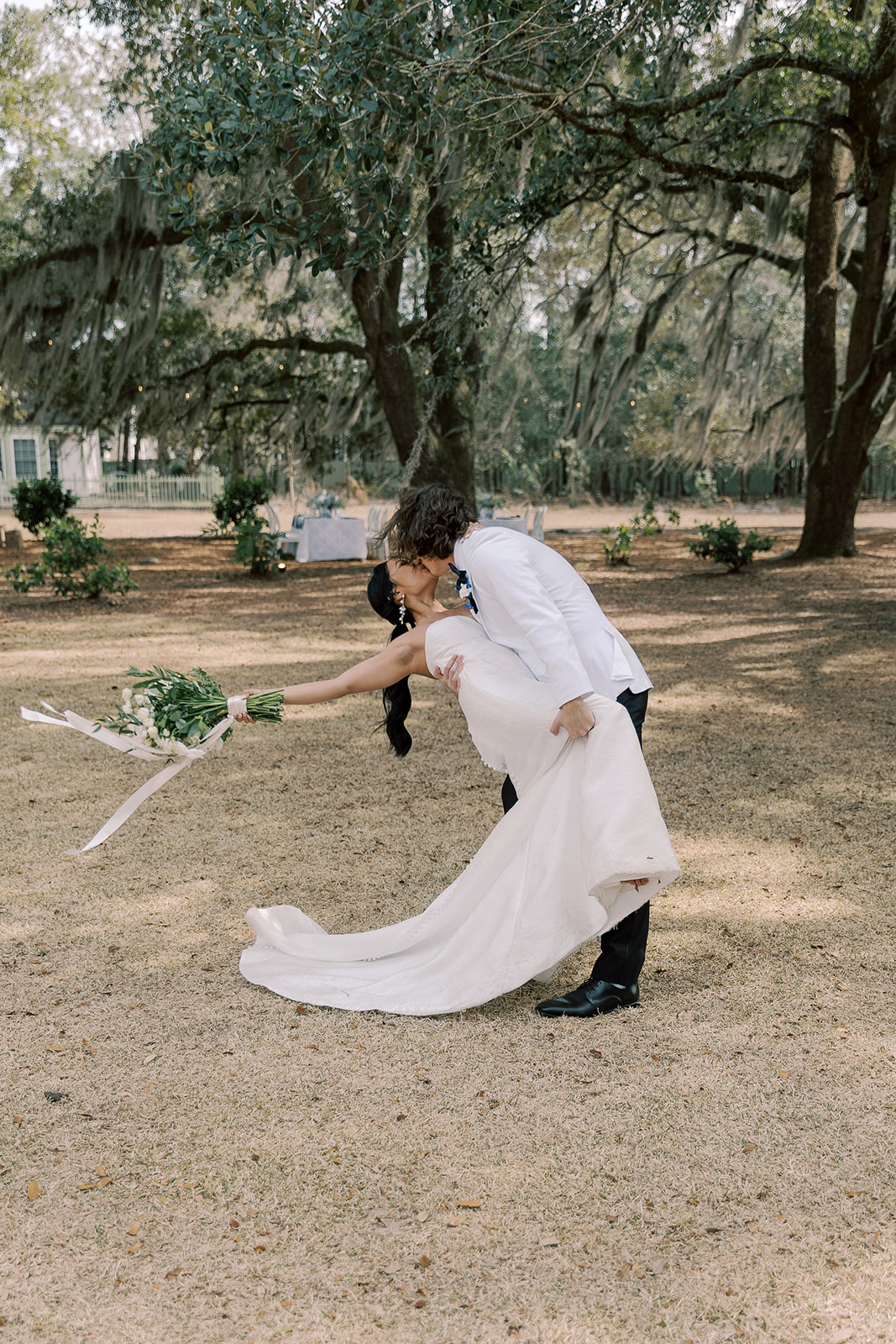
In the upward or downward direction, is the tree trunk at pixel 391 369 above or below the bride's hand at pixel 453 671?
above

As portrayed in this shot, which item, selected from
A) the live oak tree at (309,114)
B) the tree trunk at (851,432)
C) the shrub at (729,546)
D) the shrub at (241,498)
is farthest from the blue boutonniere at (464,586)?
the shrub at (241,498)

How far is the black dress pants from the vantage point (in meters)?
3.09

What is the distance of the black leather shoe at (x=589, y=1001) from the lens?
3.08 meters

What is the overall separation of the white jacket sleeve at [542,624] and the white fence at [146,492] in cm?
3299

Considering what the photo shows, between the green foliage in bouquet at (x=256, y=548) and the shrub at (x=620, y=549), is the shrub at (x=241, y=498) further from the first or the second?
the shrub at (x=620, y=549)

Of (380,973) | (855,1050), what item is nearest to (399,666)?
(380,973)

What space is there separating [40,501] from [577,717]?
50.9 feet

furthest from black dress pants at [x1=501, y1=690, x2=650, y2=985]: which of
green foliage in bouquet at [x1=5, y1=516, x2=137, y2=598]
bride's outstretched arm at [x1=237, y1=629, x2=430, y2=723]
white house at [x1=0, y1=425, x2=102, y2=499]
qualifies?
white house at [x1=0, y1=425, x2=102, y2=499]

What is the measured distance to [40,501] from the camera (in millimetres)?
16672

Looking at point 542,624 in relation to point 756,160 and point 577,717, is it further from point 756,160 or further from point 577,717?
point 756,160

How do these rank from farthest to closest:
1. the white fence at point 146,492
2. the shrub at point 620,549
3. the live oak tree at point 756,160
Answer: the white fence at point 146,492
the shrub at point 620,549
the live oak tree at point 756,160

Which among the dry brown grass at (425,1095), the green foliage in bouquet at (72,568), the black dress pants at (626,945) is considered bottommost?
the dry brown grass at (425,1095)

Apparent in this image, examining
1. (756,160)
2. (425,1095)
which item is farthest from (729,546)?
(425,1095)

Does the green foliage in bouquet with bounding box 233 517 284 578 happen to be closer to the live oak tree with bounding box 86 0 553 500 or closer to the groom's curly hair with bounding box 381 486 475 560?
the live oak tree with bounding box 86 0 553 500
